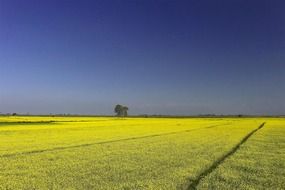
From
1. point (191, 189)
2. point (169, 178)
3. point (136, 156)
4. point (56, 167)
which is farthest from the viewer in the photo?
point (136, 156)

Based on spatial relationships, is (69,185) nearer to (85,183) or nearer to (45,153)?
(85,183)

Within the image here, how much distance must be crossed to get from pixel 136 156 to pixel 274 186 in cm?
936

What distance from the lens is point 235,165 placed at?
18.5m

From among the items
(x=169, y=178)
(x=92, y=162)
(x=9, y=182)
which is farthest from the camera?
(x=92, y=162)

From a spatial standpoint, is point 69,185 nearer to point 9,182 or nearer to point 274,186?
point 9,182

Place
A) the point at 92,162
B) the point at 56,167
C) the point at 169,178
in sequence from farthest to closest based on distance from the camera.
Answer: the point at 92,162, the point at 56,167, the point at 169,178

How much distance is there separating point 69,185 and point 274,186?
22.5 feet

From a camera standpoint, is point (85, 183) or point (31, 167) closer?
point (85, 183)

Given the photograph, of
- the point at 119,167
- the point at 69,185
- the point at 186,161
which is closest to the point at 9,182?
the point at 69,185

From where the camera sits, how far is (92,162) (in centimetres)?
1914

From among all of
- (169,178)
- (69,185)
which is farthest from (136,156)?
(69,185)

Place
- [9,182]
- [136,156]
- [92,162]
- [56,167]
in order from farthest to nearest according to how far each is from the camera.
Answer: [136,156]
[92,162]
[56,167]
[9,182]

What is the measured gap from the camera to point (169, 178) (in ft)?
48.4

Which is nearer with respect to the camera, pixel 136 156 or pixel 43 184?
pixel 43 184
